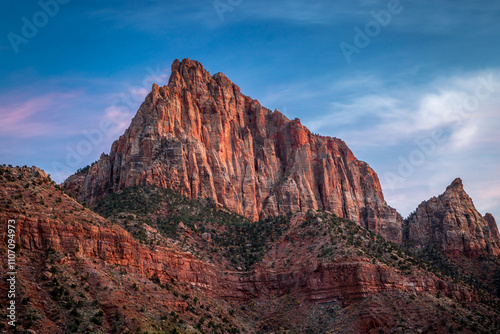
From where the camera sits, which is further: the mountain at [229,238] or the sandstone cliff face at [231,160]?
the sandstone cliff face at [231,160]

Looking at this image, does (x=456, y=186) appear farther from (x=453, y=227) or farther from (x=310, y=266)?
(x=310, y=266)

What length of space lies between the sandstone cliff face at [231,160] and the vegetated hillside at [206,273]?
8711mm

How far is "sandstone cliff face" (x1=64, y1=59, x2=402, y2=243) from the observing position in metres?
123

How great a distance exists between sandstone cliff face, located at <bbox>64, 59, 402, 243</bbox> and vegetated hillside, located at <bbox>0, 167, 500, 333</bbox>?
8.71m

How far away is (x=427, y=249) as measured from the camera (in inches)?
5861

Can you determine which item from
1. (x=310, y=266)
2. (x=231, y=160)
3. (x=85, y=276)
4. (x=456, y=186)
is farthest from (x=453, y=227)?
(x=85, y=276)

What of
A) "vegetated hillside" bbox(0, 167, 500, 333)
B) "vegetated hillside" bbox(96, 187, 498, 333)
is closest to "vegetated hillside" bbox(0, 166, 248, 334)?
"vegetated hillside" bbox(0, 167, 500, 333)

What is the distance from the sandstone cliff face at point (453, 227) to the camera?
149m

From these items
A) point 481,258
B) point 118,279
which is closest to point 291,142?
point 481,258

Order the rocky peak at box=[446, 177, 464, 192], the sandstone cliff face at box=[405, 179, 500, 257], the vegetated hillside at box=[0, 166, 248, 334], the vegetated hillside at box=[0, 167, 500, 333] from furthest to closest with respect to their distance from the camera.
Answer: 1. the rocky peak at box=[446, 177, 464, 192]
2. the sandstone cliff face at box=[405, 179, 500, 257]
3. the vegetated hillside at box=[0, 167, 500, 333]
4. the vegetated hillside at box=[0, 166, 248, 334]

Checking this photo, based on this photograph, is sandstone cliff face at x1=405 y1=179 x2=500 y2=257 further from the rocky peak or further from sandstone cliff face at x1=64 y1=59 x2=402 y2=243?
sandstone cliff face at x1=64 y1=59 x2=402 y2=243

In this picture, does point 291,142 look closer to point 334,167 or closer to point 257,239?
point 334,167

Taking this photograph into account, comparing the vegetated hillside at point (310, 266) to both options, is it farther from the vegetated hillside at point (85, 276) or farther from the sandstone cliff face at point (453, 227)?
the sandstone cliff face at point (453, 227)

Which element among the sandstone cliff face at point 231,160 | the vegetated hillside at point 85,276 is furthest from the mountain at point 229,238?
the sandstone cliff face at point 231,160
